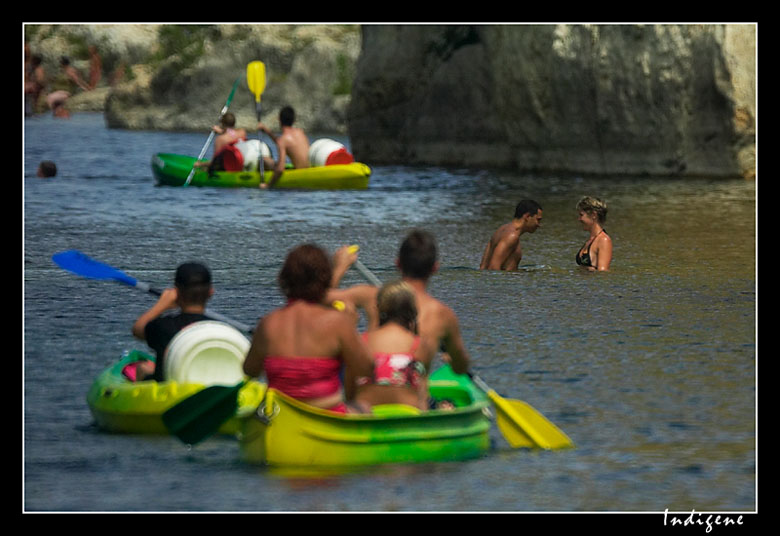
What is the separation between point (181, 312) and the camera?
336 inches

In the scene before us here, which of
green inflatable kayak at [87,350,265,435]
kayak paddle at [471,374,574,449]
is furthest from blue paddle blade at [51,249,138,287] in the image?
kayak paddle at [471,374,574,449]

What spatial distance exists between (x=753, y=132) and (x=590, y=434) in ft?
57.7

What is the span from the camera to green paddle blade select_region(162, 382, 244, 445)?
7.42m

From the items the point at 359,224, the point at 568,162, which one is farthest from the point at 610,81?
the point at 359,224

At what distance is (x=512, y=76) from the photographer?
28.2m

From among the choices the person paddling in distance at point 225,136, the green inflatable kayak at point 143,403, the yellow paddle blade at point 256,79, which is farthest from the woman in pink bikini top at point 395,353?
the yellow paddle blade at point 256,79

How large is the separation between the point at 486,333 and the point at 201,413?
419 centimetres

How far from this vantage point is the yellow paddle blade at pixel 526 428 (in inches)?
314

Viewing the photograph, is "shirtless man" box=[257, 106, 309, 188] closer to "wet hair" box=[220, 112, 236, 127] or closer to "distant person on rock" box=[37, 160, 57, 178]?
"wet hair" box=[220, 112, 236, 127]

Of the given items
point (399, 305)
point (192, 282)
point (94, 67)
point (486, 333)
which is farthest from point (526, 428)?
point (94, 67)

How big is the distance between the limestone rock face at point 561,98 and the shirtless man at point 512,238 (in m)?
11.9

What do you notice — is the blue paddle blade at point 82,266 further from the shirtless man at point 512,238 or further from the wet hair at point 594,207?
the wet hair at point 594,207

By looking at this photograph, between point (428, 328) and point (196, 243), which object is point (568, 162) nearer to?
point (196, 243)

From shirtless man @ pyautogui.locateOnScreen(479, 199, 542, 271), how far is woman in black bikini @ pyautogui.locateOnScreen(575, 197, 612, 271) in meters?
0.41
